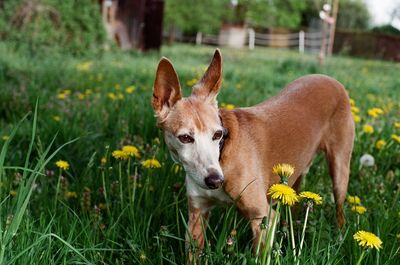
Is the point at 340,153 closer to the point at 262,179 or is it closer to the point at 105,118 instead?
the point at 262,179

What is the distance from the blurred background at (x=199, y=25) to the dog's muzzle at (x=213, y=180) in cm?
825

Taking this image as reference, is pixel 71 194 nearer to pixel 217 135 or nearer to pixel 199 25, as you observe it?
pixel 217 135

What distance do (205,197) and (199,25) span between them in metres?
29.5

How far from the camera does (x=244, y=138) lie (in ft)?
8.79

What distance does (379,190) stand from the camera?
3.20 metres

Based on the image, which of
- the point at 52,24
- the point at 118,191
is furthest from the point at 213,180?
the point at 52,24

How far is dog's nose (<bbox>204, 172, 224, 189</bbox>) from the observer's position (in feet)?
7.18

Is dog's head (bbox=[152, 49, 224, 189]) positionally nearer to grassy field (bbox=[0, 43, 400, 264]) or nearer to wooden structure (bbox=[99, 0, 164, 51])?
grassy field (bbox=[0, 43, 400, 264])

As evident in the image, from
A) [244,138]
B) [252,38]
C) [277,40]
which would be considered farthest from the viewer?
[277,40]

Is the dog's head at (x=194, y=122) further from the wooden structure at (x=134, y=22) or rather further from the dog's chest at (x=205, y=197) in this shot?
the wooden structure at (x=134, y=22)

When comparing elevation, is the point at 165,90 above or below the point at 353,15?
below

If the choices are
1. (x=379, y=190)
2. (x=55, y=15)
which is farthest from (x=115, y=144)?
(x=55, y=15)

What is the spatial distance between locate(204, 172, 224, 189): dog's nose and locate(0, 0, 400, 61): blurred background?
8.26 meters

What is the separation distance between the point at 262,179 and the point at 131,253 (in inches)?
29.7
